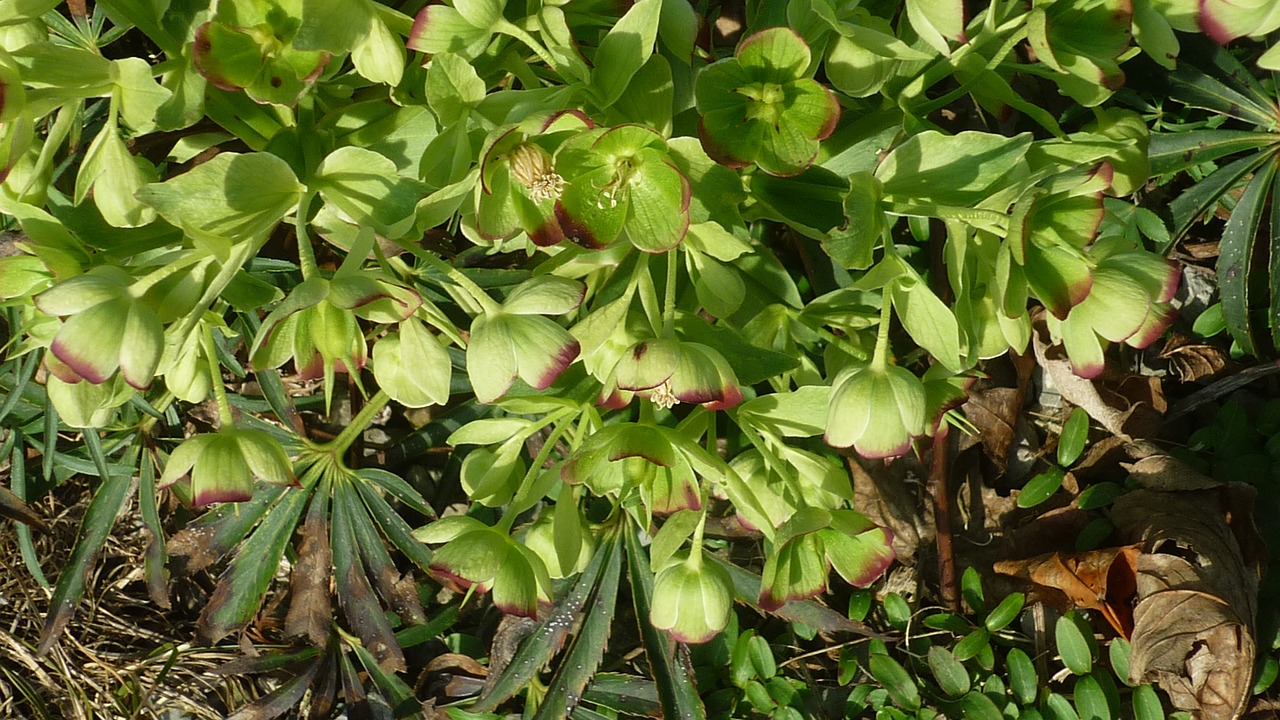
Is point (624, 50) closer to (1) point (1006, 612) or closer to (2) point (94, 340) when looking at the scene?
(2) point (94, 340)

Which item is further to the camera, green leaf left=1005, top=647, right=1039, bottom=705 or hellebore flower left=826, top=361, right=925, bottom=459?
green leaf left=1005, top=647, right=1039, bottom=705

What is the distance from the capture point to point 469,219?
2.54 ft

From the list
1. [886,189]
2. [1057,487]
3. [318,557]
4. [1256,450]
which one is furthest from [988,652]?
[318,557]

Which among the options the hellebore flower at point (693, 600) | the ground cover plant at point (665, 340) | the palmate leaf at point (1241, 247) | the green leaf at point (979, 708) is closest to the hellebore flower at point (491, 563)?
the ground cover plant at point (665, 340)

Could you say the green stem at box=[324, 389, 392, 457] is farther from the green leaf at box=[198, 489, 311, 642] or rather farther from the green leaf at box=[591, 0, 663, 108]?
the green leaf at box=[591, 0, 663, 108]

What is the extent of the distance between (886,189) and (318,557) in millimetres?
834

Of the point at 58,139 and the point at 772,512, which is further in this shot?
the point at 772,512

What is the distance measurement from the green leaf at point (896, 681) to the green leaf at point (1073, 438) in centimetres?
34

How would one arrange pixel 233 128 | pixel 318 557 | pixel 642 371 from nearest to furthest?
pixel 642 371, pixel 233 128, pixel 318 557

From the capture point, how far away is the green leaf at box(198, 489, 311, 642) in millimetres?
1125

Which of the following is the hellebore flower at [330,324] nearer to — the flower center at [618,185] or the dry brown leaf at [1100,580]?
the flower center at [618,185]

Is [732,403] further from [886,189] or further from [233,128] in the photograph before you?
[233,128]

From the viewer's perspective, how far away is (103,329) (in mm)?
651

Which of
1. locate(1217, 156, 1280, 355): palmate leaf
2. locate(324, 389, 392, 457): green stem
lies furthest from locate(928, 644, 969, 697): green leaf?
locate(324, 389, 392, 457): green stem
